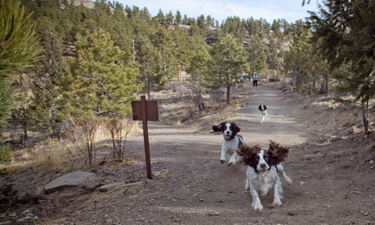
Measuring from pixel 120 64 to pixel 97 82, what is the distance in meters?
4.31

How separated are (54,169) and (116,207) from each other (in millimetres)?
5987

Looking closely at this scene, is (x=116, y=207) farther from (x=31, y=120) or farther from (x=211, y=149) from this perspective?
(x=31, y=120)

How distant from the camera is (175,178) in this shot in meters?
7.18

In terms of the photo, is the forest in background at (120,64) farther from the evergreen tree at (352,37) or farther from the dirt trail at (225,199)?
the dirt trail at (225,199)

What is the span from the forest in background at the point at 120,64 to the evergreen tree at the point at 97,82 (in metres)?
0.09

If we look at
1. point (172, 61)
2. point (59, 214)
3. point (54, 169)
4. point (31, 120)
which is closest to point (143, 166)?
point (59, 214)

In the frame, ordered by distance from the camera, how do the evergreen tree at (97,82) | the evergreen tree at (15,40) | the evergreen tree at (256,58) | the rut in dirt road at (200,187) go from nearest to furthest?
the evergreen tree at (15,40) → the rut in dirt road at (200,187) → the evergreen tree at (97,82) → the evergreen tree at (256,58)

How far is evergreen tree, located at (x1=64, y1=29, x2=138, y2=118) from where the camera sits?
26469mm

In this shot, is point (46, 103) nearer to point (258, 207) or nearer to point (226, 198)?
point (226, 198)

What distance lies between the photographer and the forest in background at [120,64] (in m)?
3.64

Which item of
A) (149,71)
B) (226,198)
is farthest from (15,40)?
(149,71)

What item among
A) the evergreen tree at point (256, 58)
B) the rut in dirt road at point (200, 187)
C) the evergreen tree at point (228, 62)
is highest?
the evergreen tree at point (256, 58)

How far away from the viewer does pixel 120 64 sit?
30859 mm

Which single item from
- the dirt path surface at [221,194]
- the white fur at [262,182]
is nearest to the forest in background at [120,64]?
the dirt path surface at [221,194]
